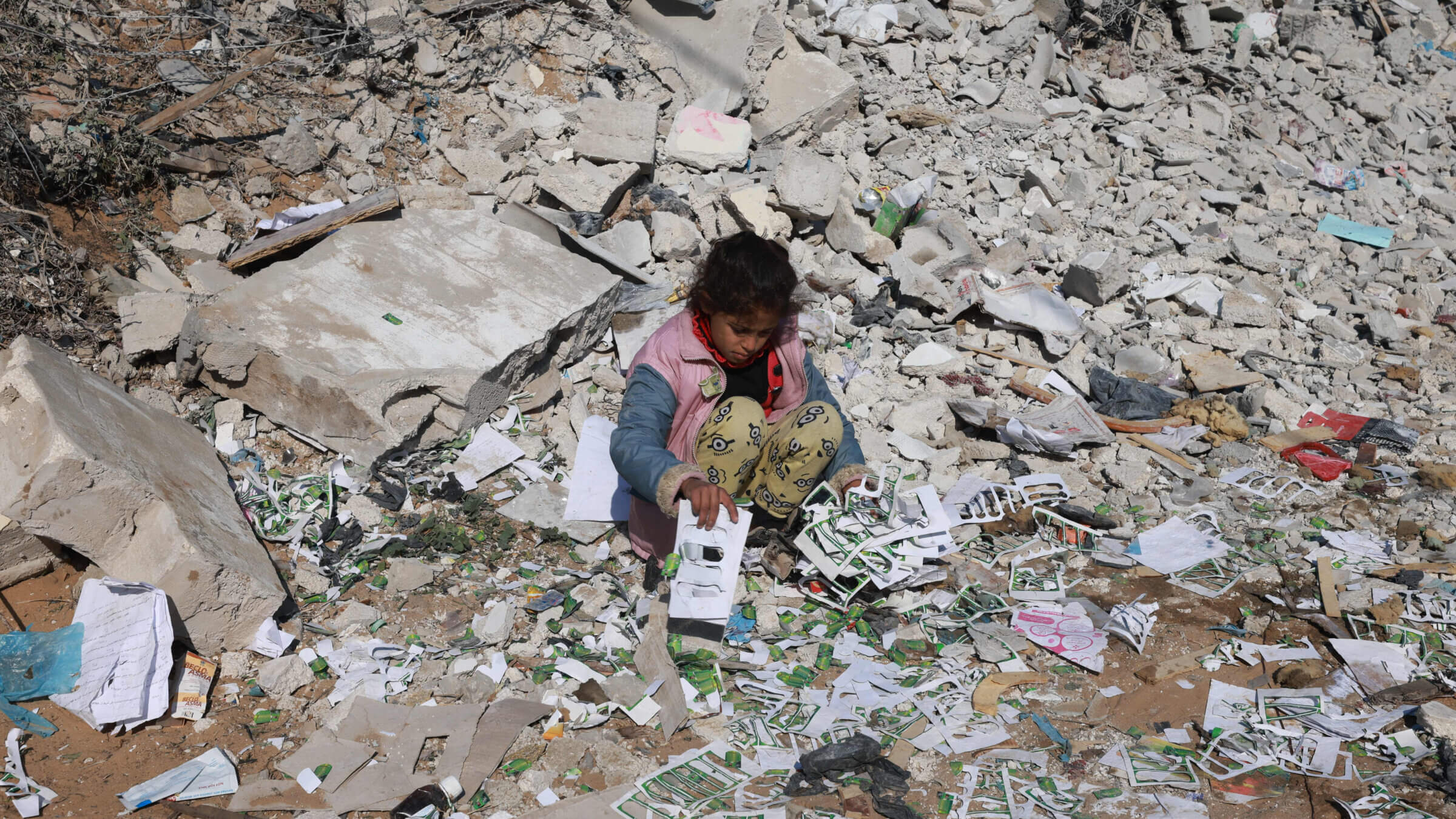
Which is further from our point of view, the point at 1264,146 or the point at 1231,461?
the point at 1264,146

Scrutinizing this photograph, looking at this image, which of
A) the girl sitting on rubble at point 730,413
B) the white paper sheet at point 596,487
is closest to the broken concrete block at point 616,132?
the white paper sheet at point 596,487

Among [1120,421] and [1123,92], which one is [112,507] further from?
[1123,92]

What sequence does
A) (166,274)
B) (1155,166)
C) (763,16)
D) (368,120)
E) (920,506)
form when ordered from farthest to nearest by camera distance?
1. (1155,166)
2. (763,16)
3. (368,120)
4. (166,274)
5. (920,506)

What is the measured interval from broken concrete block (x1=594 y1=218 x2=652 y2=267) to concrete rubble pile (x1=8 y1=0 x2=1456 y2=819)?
0.02m

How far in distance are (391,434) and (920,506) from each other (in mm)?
2091

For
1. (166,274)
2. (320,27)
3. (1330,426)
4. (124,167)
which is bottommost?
(1330,426)

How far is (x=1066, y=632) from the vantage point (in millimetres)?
3066

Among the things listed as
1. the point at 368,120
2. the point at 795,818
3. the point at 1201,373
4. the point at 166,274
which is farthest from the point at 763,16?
the point at 795,818

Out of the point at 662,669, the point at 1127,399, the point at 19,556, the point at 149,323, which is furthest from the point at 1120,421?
the point at 19,556

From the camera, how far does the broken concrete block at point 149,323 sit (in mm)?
3580

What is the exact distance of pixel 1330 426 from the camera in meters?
4.64

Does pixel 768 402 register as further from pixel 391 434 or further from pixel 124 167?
pixel 124 167

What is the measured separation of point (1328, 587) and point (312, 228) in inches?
180

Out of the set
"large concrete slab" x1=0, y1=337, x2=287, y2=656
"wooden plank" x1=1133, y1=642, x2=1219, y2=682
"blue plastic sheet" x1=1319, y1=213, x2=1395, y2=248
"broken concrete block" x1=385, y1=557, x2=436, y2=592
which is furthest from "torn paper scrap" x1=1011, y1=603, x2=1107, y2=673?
"blue plastic sheet" x1=1319, y1=213, x2=1395, y2=248
